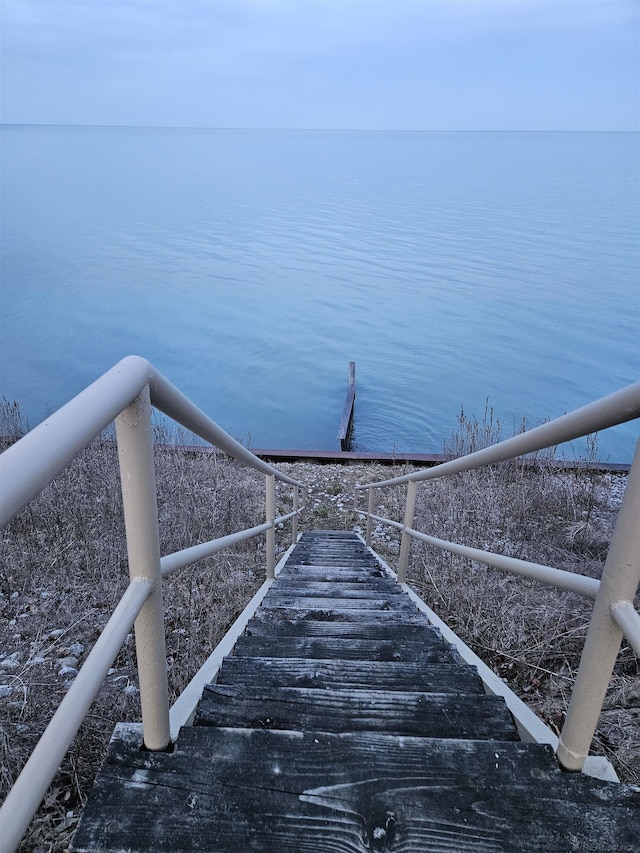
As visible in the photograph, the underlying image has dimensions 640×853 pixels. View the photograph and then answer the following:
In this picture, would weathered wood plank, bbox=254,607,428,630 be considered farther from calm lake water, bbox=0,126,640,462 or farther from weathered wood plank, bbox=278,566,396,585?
calm lake water, bbox=0,126,640,462

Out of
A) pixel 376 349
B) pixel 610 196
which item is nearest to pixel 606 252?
pixel 376 349

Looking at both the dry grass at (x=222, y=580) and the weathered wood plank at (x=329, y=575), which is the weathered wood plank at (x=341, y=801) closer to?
the dry grass at (x=222, y=580)

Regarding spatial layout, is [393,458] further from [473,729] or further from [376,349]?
[376,349]

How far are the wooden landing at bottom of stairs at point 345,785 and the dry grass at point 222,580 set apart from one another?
35.8 inches

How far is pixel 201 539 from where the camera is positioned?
4.98 m

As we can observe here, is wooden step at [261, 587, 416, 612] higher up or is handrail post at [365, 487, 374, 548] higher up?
wooden step at [261, 587, 416, 612]

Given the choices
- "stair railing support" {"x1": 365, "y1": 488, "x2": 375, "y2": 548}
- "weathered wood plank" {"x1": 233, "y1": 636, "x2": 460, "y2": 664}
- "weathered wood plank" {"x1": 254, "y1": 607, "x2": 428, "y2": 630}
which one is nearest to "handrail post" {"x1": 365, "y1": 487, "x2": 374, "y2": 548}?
"stair railing support" {"x1": 365, "y1": 488, "x2": 375, "y2": 548}

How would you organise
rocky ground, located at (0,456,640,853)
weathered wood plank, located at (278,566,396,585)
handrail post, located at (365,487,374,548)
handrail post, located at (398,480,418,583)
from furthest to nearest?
handrail post, located at (365,487,374,548) → weathered wood plank, located at (278,566,396,585) → handrail post, located at (398,480,418,583) → rocky ground, located at (0,456,640,853)

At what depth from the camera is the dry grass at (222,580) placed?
7.66 ft

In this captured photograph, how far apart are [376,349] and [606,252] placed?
21.4 m

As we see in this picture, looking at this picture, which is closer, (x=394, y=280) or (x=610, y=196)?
(x=394, y=280)

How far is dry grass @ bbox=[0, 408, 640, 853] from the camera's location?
233cm

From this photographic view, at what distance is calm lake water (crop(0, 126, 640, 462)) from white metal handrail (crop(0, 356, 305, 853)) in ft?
31.3

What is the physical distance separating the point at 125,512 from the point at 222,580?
3.29 metres
